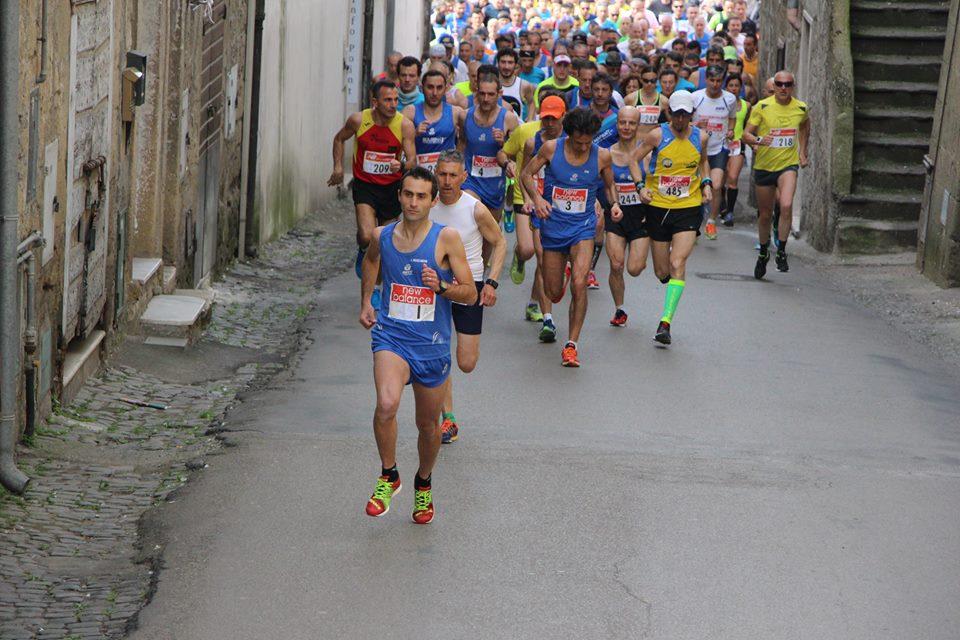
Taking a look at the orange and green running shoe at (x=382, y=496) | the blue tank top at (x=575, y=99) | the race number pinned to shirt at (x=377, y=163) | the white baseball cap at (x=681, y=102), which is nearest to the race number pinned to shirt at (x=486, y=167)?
the race number pinned to shirt at (x=377, y=163)

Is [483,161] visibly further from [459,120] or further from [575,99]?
[575,99]

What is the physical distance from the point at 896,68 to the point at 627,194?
328 inches

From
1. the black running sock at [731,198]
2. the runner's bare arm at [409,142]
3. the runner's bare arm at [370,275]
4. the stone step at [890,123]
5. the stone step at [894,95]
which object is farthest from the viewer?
the black running sock at [731,198]

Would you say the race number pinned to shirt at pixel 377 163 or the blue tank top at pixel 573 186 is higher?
the blue tank top at pixel 573 186

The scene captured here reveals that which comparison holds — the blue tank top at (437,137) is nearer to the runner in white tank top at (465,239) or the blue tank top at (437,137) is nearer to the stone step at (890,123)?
the runner in white tank top at (465,239)

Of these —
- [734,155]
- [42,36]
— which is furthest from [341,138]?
[734,155]

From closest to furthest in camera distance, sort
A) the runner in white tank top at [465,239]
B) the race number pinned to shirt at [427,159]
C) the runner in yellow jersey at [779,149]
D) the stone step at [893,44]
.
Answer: the runner in white tank top at [465,239]
the race number pinned to shirt at [427,159]
the runner in yellow jersey at [779,149]
the stone step at [893,44]

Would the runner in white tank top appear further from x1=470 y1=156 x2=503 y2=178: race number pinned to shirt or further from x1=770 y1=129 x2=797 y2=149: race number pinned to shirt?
x1=770 y1=129 x2=797 y2=149: race number pinned to shirt

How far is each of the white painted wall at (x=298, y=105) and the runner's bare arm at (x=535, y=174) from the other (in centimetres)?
499

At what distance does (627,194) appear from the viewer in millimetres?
13602

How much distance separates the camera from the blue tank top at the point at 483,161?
46.8 ft

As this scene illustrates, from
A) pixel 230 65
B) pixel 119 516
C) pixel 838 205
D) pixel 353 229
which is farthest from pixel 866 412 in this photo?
pixel 353 229

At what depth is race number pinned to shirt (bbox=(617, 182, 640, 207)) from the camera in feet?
44.5

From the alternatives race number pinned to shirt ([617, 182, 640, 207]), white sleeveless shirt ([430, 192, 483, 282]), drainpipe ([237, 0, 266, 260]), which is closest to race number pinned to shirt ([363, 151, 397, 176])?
race number pinned to shirt ([617, 182, 640, 207])
